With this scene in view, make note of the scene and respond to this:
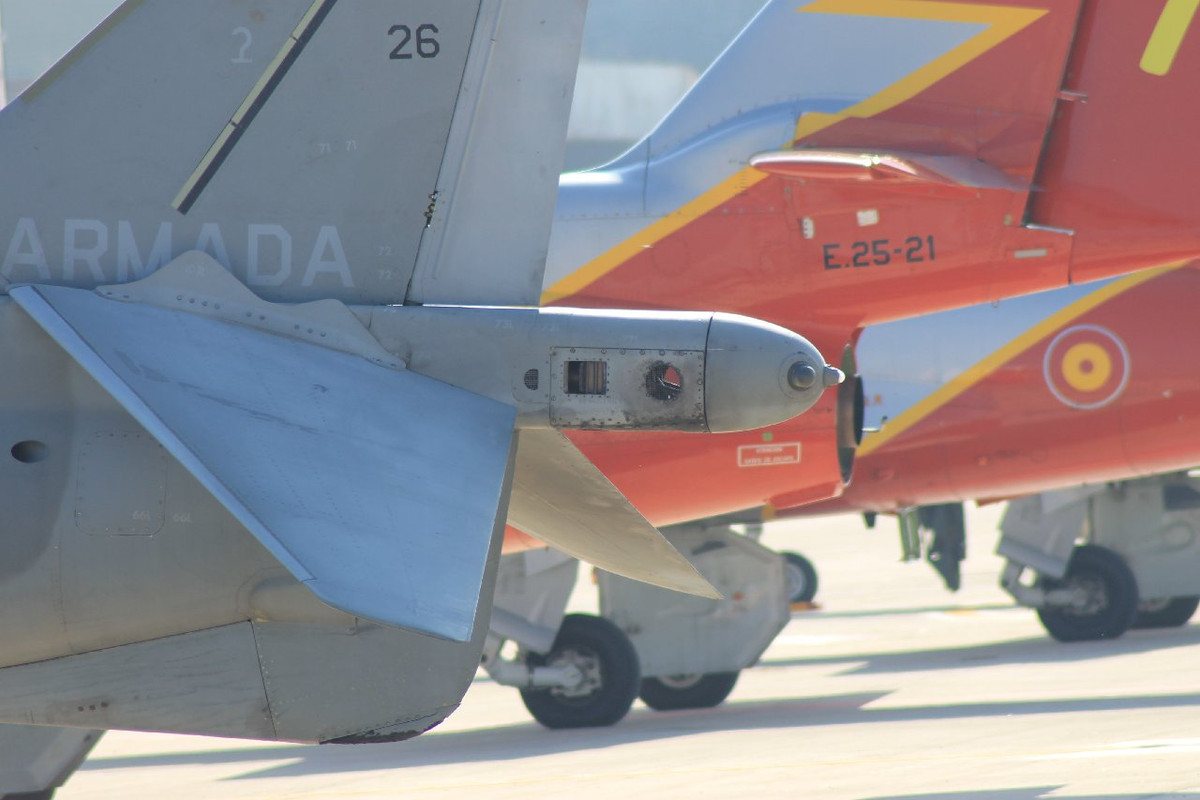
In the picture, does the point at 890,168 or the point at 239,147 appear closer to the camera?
the point at 239,147

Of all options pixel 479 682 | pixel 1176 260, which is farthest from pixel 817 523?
pixel 1176 260

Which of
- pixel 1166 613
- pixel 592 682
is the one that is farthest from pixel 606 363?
pixel 1166 613

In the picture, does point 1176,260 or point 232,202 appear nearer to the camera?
point 232,202

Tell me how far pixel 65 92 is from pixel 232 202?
712 millimetres

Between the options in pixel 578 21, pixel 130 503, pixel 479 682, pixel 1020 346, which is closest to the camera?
pixel 130 503

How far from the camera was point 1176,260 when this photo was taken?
936cm

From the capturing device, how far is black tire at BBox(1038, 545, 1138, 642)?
15.2m

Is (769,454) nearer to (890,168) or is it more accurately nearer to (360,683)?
(890,168)

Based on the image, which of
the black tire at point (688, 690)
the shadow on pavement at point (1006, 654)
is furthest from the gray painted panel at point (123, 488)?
the shadow on pavement at point (1006, 654)

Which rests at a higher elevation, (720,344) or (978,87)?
(978,87)

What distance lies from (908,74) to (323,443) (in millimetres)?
5467

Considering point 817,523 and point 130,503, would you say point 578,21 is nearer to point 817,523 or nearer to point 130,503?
point 130,503

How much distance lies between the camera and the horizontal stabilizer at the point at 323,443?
4.61 metres

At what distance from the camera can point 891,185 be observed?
932cm
